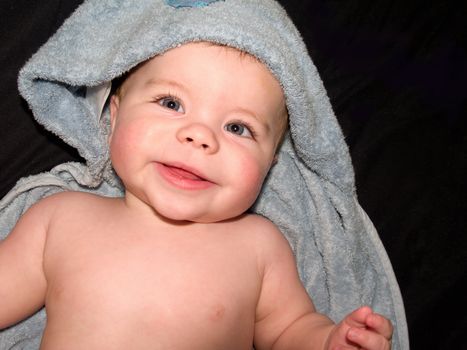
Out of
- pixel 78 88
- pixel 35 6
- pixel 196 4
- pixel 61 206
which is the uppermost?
pixel 196 4

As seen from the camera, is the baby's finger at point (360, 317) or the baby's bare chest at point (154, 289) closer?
the baby's finger at point (360, 317)

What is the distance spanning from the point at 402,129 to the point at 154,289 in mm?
909

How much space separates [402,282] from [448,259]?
0.49 feet

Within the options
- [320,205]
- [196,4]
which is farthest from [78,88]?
[320,205]

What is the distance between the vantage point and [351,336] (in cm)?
116

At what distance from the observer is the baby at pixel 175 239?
1.29 m

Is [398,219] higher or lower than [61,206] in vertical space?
higher

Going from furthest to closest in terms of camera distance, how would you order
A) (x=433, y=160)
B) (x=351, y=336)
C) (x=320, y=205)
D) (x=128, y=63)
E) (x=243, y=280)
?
(x=433, y=160), (x=320, y=205), (x=243, y=280), (x=128, y=63), (x=351, y=336)

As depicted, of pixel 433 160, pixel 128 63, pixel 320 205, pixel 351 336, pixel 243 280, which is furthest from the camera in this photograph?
pixel 433 160

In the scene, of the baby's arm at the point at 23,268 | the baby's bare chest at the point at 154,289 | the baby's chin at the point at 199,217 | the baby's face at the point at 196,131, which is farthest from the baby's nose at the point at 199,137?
the baby's arm at the point at 23,268

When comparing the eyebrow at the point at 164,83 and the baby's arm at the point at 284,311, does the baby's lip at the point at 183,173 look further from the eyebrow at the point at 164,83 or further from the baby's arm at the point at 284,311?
the baby's arm at the point at 284,311

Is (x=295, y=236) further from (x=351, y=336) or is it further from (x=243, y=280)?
(x=351, y=336)

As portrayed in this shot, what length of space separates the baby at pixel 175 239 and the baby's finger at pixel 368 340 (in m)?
0.03

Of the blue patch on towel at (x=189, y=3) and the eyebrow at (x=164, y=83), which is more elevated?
the blue patch on towel at (x=189, y=3)
